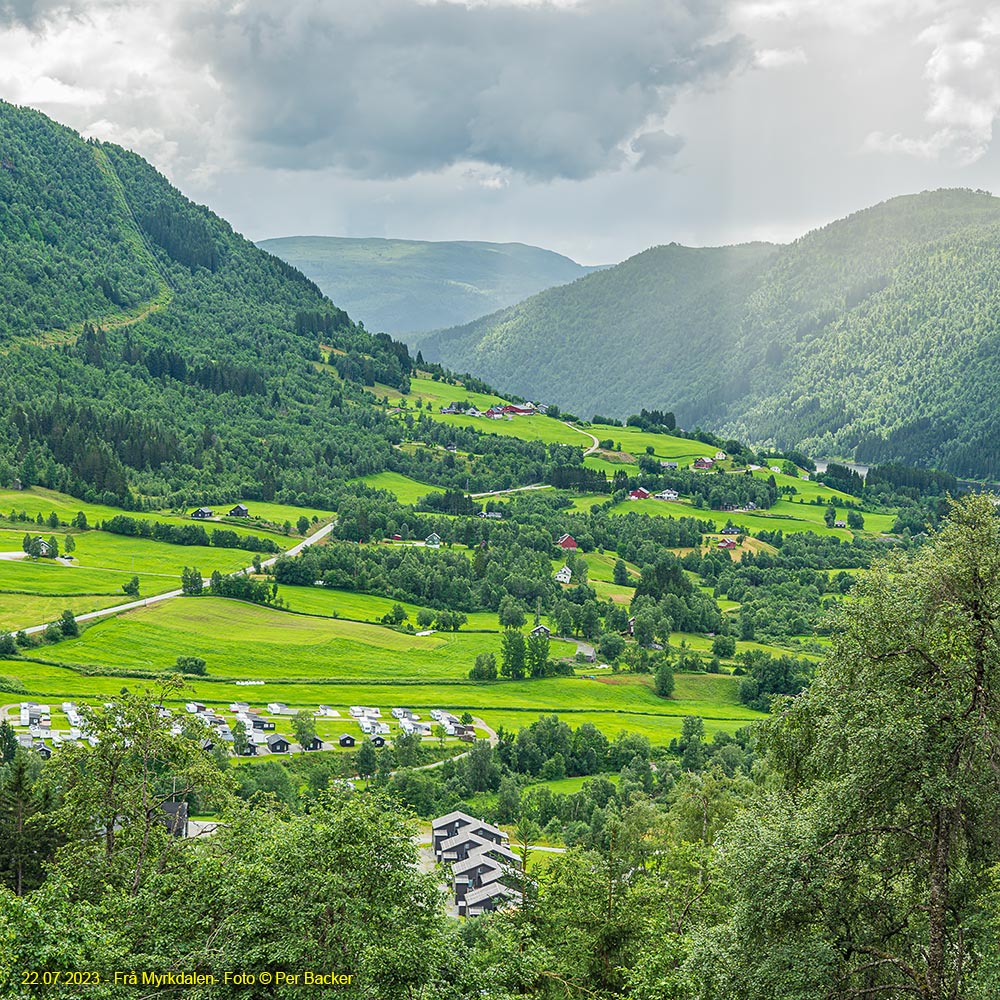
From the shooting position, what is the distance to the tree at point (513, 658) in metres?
117

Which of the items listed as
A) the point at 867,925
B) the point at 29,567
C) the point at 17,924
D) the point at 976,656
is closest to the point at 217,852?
the point at 17,924

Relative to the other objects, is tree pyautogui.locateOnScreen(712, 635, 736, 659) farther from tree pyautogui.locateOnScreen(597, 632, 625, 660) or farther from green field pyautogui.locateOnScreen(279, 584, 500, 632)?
green field pyautogui.locateOnScreen(279, 584, 500, 632)

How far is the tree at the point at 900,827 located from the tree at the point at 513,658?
9184 cm

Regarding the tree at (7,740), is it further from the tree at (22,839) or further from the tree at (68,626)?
the tree at (68,626)

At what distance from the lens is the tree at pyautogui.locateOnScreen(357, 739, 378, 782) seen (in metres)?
84.2

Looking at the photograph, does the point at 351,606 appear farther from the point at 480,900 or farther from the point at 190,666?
the point at 480,900

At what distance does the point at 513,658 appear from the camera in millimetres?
117250

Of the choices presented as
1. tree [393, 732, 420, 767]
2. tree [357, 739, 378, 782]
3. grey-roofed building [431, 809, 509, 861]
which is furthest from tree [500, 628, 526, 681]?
grey-roofed building [431, 809, 509, 861]

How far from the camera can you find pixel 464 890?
64000 millimetres

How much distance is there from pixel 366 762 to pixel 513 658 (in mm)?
35464

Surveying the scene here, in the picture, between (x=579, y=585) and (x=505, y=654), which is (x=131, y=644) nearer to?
(x=505, y=654)

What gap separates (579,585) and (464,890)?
8832 centimetres

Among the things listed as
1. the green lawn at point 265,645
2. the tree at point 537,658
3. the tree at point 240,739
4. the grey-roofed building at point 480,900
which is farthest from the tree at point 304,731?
the tree at point 537,658

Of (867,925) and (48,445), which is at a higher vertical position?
(48,445)
